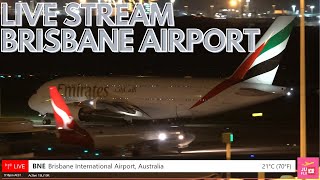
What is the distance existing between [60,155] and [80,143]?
1.18 m

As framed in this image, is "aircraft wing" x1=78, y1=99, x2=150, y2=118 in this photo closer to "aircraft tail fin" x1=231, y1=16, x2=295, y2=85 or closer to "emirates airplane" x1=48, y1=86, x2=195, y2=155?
→ "aircraft tail fin" x1=231, y1=16, x2=295, y2=85

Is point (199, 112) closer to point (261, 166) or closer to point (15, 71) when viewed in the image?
point (261, 166)

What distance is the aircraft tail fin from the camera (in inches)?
1485

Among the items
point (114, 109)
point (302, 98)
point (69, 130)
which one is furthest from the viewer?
point (114, 109)

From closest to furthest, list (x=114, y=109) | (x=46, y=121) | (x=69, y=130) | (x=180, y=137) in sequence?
(x=69, y=130) → (x=180, y=137) → (x=46, y=121) → (x=114, y=109)

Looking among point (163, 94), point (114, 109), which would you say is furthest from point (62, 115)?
point (114, 109)

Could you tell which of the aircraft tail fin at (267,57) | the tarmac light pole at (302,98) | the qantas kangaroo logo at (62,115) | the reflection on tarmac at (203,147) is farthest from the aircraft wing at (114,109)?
the tarmac light pole at (302,98)

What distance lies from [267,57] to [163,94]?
7834 millimetres

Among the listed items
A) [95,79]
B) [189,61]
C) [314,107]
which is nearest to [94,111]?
[95,79]

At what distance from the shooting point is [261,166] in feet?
46.4

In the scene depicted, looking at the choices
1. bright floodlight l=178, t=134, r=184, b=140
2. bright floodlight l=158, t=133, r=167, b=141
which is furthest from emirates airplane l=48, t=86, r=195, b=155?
bright floodlight l=178, t=134, r=184, b=140

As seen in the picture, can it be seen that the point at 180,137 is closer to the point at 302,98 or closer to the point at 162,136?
the point at 162,136

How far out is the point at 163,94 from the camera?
3947 cm

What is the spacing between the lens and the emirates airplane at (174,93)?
39344 mm
